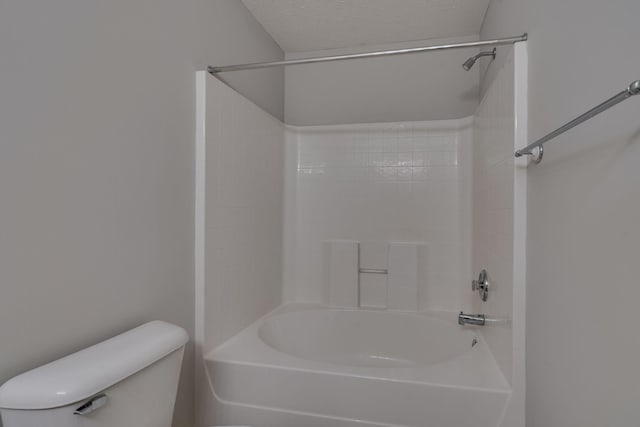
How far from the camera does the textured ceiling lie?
6.61 feet

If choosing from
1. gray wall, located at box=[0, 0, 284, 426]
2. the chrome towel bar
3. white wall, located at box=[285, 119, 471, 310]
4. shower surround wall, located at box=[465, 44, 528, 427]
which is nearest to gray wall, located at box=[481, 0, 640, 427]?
shower surround wall, located at box=[465, 44, 528, 427]

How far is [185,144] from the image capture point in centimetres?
155

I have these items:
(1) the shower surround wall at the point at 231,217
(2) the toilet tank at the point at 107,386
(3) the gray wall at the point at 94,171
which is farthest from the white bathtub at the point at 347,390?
(2) the toilet tank at the point at 107,386

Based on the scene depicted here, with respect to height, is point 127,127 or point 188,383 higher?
point 127,127

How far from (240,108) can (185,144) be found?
49 cm

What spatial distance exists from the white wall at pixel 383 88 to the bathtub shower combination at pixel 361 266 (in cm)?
13

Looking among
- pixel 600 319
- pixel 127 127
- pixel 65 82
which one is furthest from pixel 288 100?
pixel 600 319

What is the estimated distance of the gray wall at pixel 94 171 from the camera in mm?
A: 895

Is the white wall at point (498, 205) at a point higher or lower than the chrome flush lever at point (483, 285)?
higher

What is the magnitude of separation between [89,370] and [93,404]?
0.27ft

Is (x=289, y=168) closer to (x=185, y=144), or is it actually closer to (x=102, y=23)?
(x=185, y=144)

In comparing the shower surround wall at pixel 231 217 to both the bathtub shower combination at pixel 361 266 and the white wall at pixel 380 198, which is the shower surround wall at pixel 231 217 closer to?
the bathtub shower combination at pixel 361 266

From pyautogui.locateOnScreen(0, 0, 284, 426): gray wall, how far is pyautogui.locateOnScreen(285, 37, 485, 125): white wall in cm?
114

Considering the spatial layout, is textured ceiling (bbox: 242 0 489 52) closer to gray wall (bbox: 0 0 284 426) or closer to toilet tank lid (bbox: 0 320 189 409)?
gray wall (bbox: 0 0 284 426)
